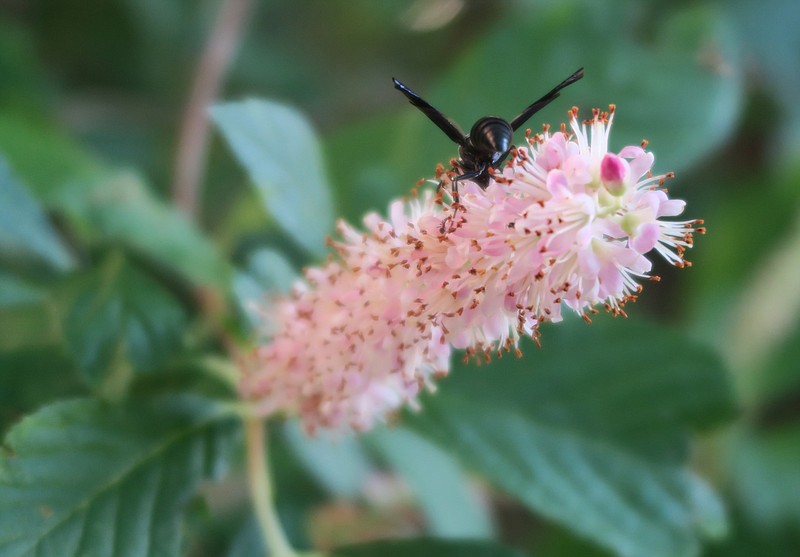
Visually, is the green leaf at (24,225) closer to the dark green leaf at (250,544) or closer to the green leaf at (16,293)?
the green leaf at (16,293)

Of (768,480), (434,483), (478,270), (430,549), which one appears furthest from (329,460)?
(768,480)

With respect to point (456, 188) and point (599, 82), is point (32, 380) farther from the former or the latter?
point (599, 82)

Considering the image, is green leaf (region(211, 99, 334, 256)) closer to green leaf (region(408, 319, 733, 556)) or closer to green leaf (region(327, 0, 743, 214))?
green leaf (region(327, 0, 743, 214))

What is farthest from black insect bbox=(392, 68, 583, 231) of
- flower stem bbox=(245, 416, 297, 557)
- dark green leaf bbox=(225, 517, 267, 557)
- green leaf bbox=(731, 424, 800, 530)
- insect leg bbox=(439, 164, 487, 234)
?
green leaf bbox=(731, 424, 800, 530)

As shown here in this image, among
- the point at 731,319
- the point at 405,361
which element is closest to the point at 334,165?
the point at 405,361

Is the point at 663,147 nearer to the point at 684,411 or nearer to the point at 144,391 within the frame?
the point at 684,411

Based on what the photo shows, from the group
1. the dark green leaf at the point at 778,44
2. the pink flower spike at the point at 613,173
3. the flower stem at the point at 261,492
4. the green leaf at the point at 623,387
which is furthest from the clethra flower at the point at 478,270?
the dark green leaf at the point at 778,44

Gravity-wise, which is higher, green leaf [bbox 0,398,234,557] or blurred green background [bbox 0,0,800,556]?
blurred green background [bbox 0,0,800,556]
